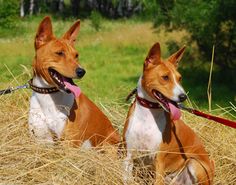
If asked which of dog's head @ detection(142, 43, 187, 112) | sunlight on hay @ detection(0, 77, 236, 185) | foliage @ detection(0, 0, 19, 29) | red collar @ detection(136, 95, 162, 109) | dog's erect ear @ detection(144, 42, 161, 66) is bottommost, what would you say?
foliage @ detection(0, 0, 19, 29)

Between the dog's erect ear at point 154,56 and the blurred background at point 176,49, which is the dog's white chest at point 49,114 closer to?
the dog's erect ear at point 154,56

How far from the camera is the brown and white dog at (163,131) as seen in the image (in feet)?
16.5

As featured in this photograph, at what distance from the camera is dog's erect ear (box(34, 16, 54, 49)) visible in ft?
17.7

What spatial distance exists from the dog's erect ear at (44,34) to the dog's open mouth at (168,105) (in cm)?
125

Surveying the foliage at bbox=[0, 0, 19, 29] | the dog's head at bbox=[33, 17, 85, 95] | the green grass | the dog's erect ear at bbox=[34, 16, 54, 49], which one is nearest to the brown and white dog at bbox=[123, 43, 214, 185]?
the dog's head at bbox=[33, 17, 85, 95]

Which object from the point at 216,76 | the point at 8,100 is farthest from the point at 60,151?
the point at 216,76

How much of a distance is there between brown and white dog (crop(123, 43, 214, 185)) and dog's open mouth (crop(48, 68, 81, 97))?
0.59 meters

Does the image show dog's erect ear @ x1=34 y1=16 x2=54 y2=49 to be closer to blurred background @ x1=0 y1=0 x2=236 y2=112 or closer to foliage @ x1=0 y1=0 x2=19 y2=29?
blurred background @ x1=0 y1=0 x2=236 y2=112

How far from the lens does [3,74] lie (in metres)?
10.3

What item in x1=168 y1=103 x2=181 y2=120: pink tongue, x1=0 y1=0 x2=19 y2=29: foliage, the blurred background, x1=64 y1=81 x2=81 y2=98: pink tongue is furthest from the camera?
x1=0 y1=0 x2=19 y2=29: foliage

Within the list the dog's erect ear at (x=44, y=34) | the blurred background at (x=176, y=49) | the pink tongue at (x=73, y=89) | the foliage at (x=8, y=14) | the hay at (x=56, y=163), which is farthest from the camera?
the foliage at (x=8, y=14)

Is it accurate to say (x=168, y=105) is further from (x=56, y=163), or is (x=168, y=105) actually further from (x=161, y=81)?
(x=56, y=163)

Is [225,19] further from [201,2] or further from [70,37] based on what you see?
[70,37]

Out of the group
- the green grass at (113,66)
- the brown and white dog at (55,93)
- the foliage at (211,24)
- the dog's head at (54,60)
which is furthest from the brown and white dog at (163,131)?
the foliage at (211,24)
